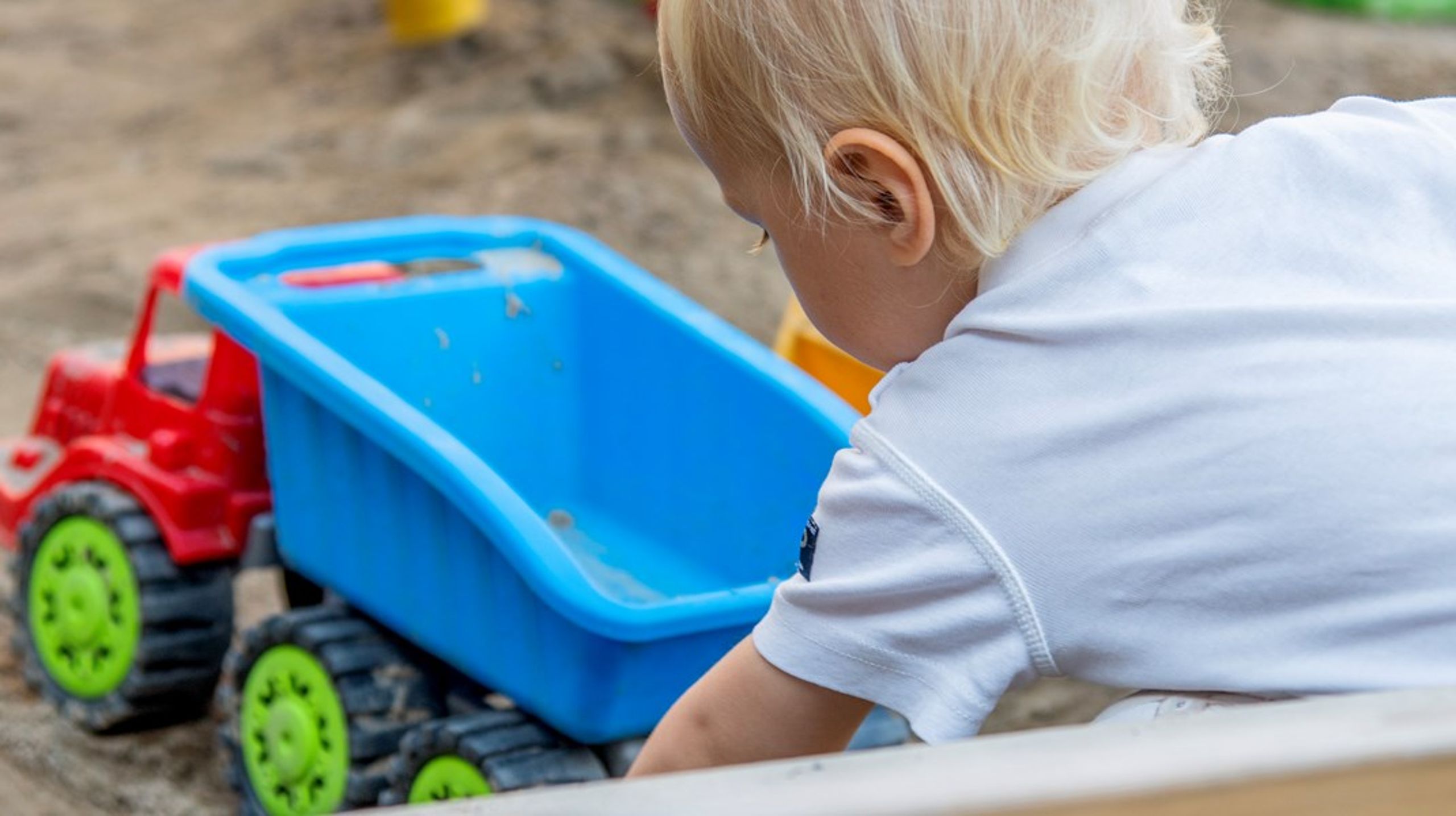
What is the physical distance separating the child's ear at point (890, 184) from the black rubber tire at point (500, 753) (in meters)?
0.52

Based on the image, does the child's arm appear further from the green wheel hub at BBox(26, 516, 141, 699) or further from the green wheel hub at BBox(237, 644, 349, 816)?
the green wheel hub at BBox(26, 516, 141, 699)

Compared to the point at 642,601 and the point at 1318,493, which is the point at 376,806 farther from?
the point at 1318,493

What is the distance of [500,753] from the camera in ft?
3.82

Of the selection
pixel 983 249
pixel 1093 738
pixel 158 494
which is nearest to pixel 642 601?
pixel 158 494

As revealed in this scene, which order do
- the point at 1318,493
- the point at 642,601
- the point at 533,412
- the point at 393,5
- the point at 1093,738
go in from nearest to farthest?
the point at 1093,738 → the point at 1318,493 → the point at 642,601 → the point at 533,412 → the point at 393,5

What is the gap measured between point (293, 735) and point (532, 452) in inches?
15.0

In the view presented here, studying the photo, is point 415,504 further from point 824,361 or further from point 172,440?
point 824,361

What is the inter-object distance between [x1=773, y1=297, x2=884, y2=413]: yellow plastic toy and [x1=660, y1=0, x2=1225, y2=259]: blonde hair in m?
0.78

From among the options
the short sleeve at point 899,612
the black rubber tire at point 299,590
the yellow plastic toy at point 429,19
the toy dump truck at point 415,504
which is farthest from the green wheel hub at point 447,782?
the yellow plastic toy at point 429,19

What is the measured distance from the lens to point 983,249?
0.74 meters

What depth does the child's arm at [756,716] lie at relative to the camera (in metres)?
0.77

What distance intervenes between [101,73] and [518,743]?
11.5 ft

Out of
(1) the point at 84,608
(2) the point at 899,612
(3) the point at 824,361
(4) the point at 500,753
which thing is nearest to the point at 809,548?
(2) the point at 899,612

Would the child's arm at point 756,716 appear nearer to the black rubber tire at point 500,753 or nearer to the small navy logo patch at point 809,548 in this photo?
the small navy logo patch at point 809,548
